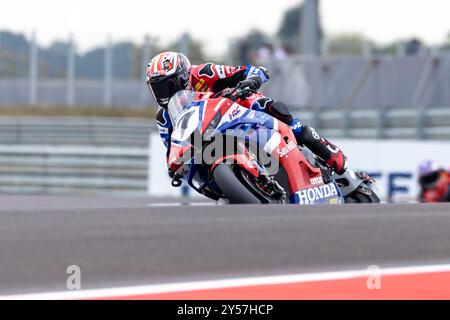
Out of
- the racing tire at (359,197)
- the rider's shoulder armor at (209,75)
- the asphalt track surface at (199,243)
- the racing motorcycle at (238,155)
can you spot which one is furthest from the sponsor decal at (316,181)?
the asphalt track surface at (199,243)

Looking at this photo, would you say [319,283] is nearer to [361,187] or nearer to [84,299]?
[84,299]

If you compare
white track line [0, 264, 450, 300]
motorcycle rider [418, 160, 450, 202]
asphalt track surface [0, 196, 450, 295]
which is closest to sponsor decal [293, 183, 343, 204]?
asphalt track surface [0, 196, 450, 295]

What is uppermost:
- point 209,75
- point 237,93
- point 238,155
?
point 209,75

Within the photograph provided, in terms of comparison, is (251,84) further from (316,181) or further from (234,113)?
(316,181)

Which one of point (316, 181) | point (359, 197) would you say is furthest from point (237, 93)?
point (359, 197)

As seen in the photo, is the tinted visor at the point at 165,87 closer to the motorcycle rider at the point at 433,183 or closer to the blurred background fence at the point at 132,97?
the motorcycle rider at the point at 433,183

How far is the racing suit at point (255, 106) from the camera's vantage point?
791 cm

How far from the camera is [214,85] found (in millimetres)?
8164

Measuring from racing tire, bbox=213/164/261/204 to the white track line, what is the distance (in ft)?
6.34

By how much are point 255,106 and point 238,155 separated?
78 cm

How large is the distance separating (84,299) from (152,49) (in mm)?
17517

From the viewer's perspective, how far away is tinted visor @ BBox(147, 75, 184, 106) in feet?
24.9

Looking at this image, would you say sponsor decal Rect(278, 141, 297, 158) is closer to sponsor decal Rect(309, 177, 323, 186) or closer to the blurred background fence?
sponsor decal Rect(309, 177, 323, 186)

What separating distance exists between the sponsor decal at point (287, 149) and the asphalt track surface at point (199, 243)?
1.78m
